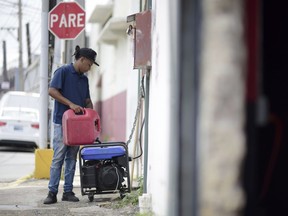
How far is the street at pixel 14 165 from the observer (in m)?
10.4

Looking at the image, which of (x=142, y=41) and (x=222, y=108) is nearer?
(x=222, y=108)

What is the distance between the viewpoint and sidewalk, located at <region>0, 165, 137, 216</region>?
6180 millimetres

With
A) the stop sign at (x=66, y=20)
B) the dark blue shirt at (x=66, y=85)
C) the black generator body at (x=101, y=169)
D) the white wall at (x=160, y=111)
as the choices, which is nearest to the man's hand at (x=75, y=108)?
the dark blue shirt at (x=66, y=85)

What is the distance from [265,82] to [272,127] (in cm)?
20

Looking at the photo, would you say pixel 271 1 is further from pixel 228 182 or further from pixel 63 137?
pixel 63 137

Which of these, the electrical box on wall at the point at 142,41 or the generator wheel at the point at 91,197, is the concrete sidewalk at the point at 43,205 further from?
the electrical box on wall at the point at 142,41

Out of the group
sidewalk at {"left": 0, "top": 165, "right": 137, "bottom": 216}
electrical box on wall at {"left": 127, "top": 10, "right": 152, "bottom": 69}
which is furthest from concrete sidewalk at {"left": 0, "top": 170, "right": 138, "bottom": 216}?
electrical box on wall at {"left": 127, "top": 10, "right": 152, "bottom": 69}

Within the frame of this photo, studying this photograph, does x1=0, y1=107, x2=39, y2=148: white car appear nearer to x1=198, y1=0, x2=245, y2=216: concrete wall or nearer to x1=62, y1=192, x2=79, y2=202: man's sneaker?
x1=62, y1=192, x2=79, y2=202: man's sneaker

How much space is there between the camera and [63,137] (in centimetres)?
673

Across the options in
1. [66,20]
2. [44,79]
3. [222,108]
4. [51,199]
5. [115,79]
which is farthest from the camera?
[115,79]

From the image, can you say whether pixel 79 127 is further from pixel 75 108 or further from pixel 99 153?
pixel 99 153

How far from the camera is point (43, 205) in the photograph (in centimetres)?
672

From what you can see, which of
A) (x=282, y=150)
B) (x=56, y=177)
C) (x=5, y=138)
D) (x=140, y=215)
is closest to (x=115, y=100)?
(x=5, y=138)

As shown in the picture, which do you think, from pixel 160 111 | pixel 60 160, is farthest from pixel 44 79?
pixel 160 111
